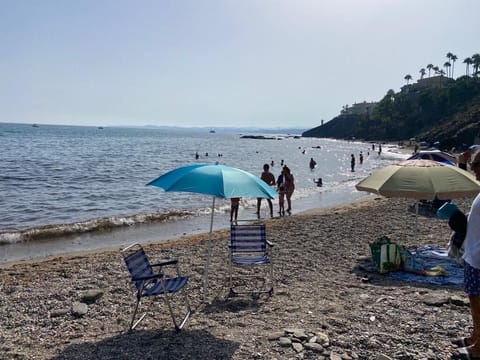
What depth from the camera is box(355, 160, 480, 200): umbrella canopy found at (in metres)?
6.58

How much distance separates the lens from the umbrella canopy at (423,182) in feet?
21.6

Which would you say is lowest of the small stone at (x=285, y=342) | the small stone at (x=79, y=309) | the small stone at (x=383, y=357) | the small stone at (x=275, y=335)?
the small stone at (x=79, y=309)

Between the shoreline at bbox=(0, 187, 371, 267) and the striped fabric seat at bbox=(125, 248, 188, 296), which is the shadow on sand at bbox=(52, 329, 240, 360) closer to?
the striped fabric seat at bbox=(125, 248, 188, 296)

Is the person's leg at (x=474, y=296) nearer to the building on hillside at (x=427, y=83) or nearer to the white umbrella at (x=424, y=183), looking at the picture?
the white umbrella at (x=424, y=183)

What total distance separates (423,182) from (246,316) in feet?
11.5

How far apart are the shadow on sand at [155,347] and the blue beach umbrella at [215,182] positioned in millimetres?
1605

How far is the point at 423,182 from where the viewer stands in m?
A: 6.75

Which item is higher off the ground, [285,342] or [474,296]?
[474,296]

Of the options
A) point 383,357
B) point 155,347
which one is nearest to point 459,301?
point 383,357

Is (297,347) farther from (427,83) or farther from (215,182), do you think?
(427,83)

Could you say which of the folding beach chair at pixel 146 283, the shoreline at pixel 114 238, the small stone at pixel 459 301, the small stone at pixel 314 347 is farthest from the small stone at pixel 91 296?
the shoreline at pixel 114 238

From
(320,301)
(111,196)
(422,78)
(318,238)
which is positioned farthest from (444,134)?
(422,78)

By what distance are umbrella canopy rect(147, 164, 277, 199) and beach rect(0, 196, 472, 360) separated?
1551mm

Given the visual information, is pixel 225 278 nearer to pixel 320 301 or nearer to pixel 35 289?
pixel 320 301
